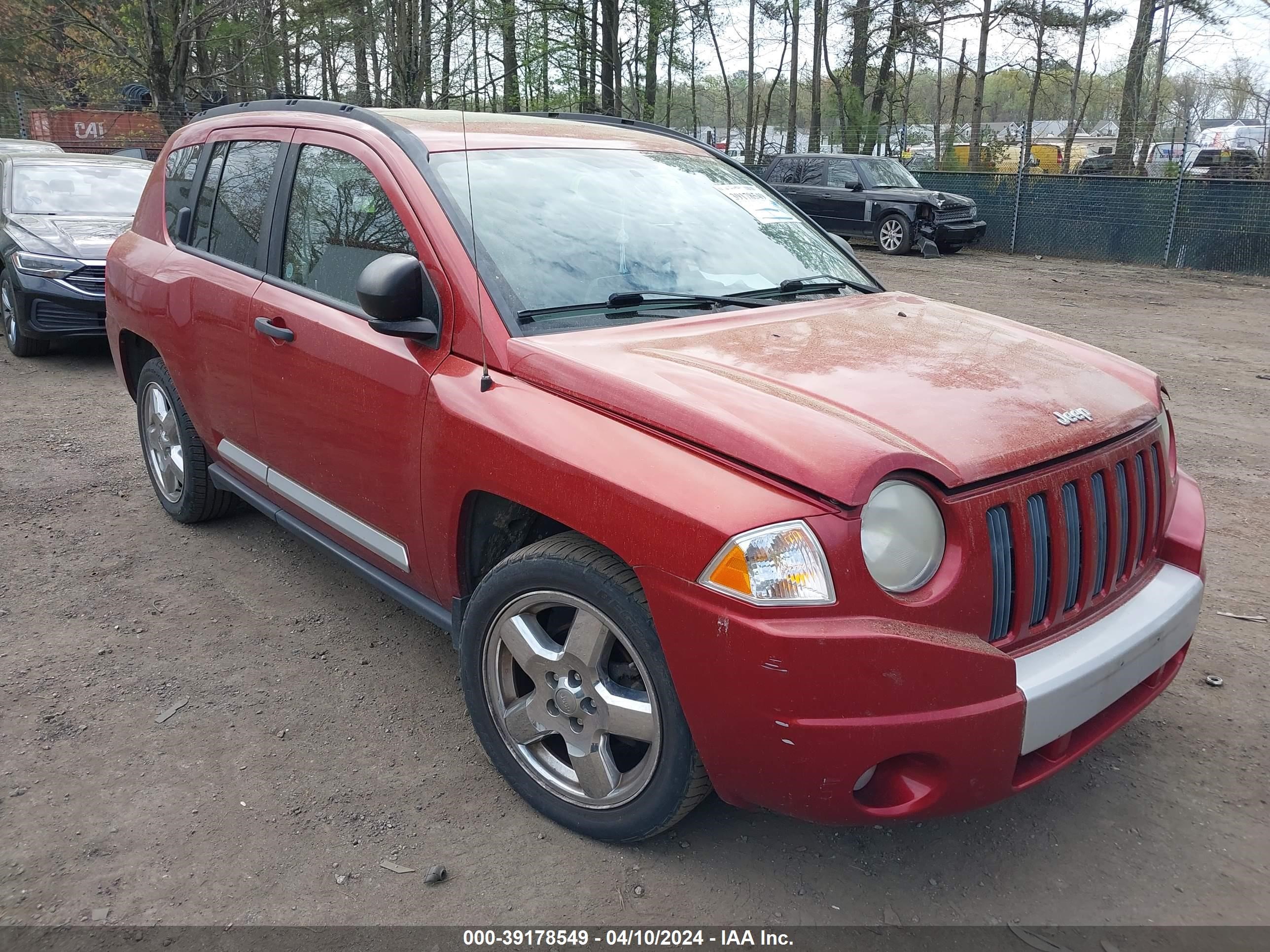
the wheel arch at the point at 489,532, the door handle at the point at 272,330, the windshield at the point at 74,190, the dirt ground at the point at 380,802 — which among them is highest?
the windshield at the point at 74,190

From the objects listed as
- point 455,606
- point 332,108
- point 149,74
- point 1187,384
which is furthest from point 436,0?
point 455,606

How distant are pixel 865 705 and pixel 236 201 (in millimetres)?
3279

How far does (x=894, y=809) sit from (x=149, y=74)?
2778cm

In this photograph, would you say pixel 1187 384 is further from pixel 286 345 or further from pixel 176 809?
pixel 176 809

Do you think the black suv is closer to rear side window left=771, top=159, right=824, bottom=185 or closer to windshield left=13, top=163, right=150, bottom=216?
rear side window left=771, top=159, right=824, bottom=185

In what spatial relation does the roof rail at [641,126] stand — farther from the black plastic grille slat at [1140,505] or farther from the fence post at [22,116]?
the fence post at [22,116]

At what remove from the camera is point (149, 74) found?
24.7 meters

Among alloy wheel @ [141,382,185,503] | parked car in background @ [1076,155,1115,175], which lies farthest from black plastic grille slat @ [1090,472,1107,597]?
parked car in background @ [1076,155,1115,175]

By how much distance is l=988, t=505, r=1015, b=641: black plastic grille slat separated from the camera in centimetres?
224

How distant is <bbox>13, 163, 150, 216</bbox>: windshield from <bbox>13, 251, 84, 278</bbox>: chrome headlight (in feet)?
3.13

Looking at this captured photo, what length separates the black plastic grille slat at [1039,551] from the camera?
2.32 meters

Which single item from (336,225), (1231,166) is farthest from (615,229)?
(1231,166)

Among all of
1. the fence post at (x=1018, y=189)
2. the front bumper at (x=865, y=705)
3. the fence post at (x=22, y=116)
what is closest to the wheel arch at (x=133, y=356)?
the front bumper at (x=865, y=705)

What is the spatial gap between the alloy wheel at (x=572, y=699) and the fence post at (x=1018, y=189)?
18.9 meters
